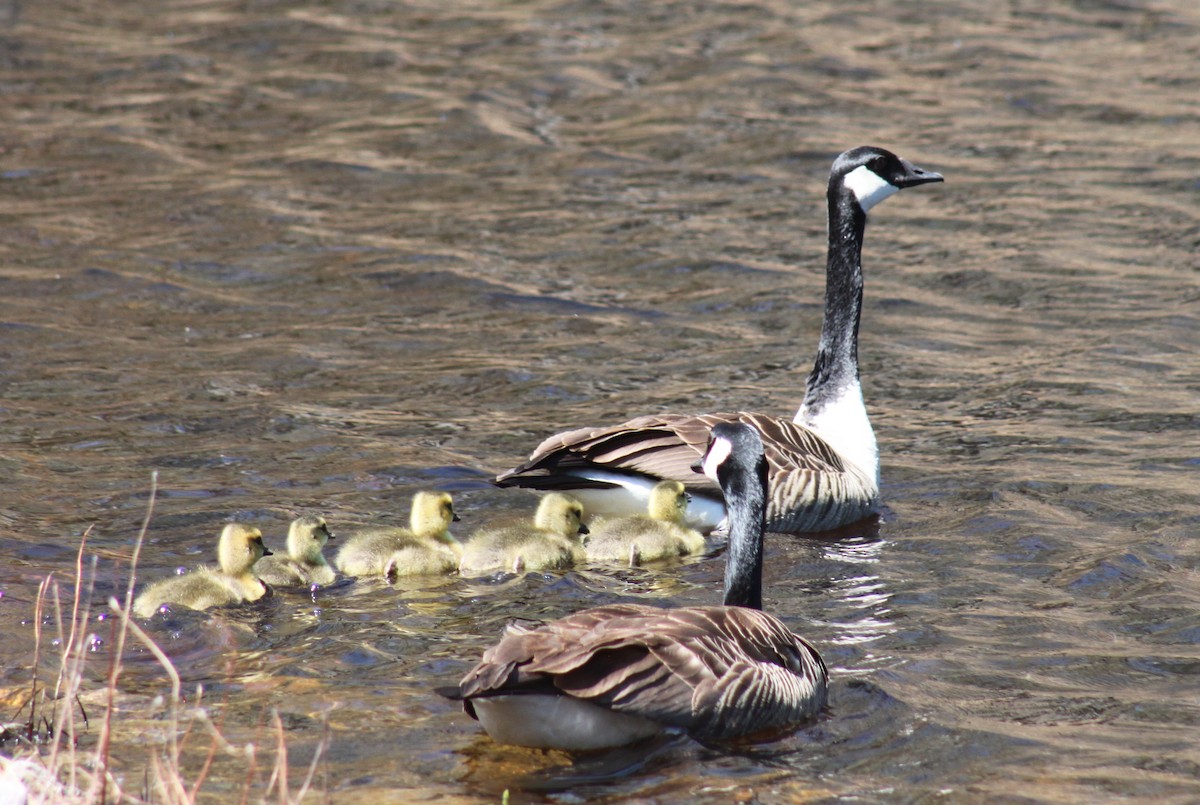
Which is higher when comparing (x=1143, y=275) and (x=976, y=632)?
(x=1143, y=275)

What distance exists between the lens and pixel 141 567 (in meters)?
8.51

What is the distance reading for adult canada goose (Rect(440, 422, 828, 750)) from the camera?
5.82 meters

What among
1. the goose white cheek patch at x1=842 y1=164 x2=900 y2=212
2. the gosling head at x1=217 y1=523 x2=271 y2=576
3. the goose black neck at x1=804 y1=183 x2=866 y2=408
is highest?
the goose white cheek patch at x1=842 y1=164 x2=900 y2=212

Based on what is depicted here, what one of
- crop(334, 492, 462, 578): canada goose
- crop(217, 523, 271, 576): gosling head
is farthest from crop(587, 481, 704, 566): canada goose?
crop(217, 523, 271, 576): gosling head

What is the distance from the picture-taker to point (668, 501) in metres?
9.16

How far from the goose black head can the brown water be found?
174 centimetres

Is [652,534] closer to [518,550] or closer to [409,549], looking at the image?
[518,550]

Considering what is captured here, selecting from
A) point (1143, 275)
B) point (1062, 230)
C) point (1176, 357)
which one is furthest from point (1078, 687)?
point (1062, 230)

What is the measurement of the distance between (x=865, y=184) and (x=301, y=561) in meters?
4.84

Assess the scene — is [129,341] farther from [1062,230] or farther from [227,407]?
[1062,230]

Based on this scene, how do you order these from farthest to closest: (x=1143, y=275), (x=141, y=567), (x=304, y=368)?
(x=1143, y=275)
(x=304, y=368)
(x=141, y=567)

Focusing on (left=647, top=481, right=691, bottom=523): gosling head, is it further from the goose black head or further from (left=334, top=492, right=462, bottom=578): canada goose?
the goose black head

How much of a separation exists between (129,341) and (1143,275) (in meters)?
8.57

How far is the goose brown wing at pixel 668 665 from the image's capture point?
580 centimetres
